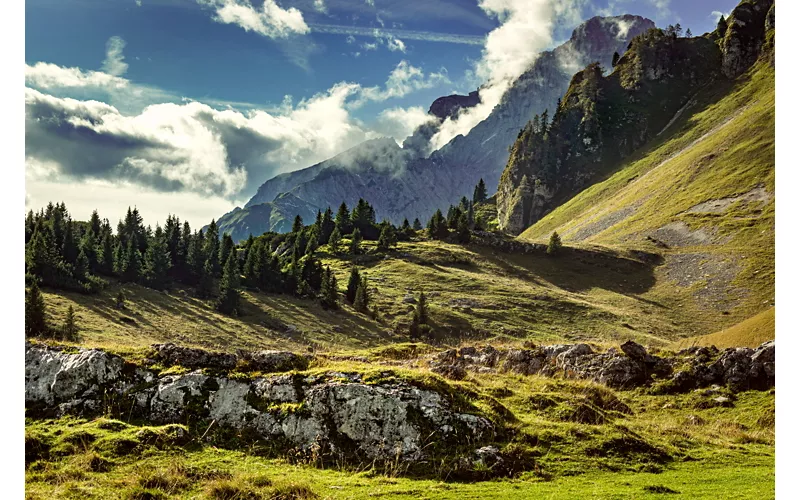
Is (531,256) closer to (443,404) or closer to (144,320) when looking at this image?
(144,320)

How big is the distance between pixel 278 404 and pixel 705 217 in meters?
134

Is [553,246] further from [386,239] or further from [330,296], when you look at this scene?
[330,296]

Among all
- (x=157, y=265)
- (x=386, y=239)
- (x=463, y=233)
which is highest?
(x=463, y=233)

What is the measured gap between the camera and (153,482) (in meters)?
10.6

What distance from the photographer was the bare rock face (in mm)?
13492

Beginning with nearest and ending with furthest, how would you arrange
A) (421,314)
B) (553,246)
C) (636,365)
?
(636,365) → (421,314) → (553,246)

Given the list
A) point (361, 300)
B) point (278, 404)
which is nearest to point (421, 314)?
point (361, 300)

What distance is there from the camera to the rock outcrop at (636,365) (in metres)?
20.8

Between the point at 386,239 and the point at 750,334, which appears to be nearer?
the point at 750,334

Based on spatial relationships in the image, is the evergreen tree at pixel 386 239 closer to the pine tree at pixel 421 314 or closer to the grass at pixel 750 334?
the pine tree at pixel 421 314

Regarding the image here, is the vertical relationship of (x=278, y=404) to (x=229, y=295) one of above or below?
below

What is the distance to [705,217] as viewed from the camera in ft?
389

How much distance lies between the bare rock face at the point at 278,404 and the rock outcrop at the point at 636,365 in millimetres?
6173
